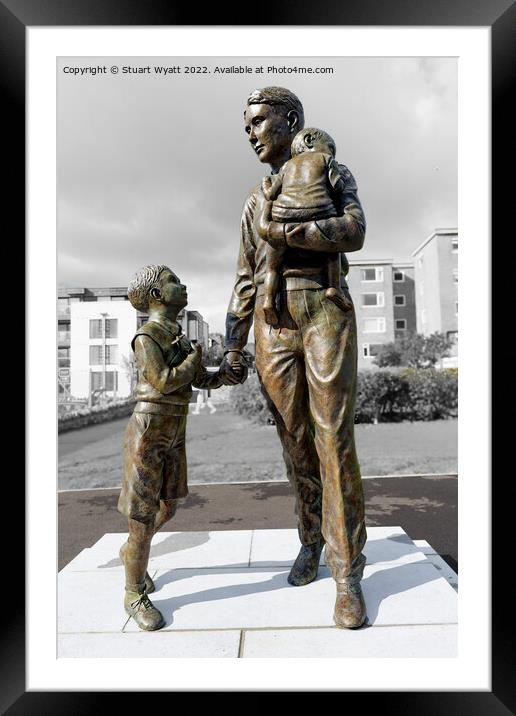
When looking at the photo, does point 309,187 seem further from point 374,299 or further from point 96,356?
point 374,299

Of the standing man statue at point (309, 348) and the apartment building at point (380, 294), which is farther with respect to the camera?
the apartment building at point (380, 294)

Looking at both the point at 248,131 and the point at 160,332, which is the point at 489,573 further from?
the point at 248,131

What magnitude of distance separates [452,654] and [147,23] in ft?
12.3

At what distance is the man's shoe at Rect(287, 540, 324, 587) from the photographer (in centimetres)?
363

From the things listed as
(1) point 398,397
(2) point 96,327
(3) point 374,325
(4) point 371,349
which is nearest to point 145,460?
(2) point 96,327

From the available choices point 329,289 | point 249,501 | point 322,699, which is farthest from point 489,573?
point 249,501

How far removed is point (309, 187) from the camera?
9.49ft

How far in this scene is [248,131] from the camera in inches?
134

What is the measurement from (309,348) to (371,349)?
14616mm

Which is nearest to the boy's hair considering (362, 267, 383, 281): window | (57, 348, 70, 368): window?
(57, 348, 70, 368): window

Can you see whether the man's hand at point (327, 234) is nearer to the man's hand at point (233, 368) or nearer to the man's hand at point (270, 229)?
the man's hand at point (270, 229)

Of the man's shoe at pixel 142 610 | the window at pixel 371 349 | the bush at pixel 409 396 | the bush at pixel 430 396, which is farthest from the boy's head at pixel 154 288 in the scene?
the window at pixel 371 349

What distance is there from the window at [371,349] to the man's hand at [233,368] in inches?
518

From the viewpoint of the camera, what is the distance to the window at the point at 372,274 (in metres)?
19.9
